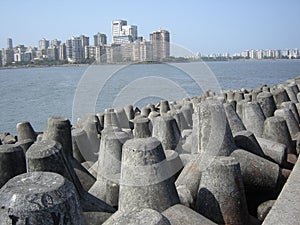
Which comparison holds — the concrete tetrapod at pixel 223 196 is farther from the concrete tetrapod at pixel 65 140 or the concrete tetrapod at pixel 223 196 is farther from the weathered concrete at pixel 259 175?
the concrete tetrapod at pixel 65 140

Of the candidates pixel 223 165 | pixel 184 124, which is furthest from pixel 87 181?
pixel 184 124

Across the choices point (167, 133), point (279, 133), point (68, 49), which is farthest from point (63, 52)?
point (279, 133)

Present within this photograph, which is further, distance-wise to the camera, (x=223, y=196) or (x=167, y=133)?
(x=167, y=133)

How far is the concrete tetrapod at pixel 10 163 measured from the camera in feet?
10.7

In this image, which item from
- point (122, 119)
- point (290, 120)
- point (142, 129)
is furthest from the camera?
point (122, 119)

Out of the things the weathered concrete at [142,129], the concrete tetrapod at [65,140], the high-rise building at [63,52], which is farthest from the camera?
the high-rise building at [63,52]

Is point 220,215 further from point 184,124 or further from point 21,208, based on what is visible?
point 184,124

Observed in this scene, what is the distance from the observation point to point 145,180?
2898mm

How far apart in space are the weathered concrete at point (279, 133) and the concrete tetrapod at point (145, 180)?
2.39m

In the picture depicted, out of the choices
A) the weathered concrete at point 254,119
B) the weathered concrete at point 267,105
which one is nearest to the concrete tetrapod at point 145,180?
the weathered concrete at point 254,119

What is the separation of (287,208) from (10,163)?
7.28ft

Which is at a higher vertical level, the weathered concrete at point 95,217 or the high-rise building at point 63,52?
the high-rise building at point 63,52

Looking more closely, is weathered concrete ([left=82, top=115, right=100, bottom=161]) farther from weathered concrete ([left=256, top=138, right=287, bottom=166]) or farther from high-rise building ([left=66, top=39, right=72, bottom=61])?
high-rise building ([left=66, top=39, right=72, bottom=61])

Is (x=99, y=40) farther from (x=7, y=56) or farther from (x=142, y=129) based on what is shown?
(x=7, y=56)
